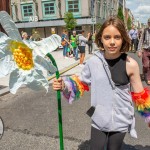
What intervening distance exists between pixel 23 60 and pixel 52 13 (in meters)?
37.6

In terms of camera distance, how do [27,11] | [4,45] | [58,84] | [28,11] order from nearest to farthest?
[4,45], [58,84], [28,11], [27,11]

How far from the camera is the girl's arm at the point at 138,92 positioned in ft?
7.35

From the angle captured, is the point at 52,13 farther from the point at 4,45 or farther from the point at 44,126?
the point at 4,45

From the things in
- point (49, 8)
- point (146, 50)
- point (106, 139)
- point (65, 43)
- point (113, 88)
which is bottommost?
point (65, 43)

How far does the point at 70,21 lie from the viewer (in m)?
33.4

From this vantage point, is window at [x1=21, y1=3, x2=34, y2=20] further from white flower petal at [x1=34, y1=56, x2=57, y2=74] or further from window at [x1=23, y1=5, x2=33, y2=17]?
white flower petal at [x1=34, y1=56, x2=57, y2=74]

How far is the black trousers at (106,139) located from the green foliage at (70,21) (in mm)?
31656

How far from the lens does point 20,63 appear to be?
1939 millimetres

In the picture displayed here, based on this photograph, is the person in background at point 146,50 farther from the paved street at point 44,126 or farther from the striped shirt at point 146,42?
the paved street at point 44,126

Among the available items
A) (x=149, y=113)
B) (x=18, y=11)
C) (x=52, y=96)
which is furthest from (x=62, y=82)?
(x=18, y=11)

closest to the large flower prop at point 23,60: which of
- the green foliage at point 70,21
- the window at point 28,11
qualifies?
the green foliage at point 70,21

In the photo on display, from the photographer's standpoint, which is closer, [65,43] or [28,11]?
[65,43]

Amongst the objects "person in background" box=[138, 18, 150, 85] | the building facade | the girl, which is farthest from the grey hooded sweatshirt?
the building facade

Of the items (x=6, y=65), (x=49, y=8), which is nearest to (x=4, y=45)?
(x=6, y=65)
